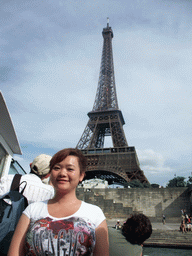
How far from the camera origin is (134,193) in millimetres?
21781

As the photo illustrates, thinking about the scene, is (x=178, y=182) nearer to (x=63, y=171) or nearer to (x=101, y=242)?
(x=101, y=242)

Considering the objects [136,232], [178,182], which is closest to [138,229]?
[136,232]

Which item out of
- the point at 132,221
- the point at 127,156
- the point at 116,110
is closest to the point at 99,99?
the point at 116,110

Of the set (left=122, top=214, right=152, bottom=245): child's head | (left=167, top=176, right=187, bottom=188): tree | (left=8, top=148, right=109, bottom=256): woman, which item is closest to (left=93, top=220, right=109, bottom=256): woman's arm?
(left=8, top=148, right=109, bottom=256): woman

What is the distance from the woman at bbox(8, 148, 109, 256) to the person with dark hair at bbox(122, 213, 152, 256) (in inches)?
29.7

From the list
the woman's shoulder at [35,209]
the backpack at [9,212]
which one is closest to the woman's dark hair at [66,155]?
the woman's shoulder at [35,209]

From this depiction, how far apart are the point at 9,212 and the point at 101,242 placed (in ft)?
2.86

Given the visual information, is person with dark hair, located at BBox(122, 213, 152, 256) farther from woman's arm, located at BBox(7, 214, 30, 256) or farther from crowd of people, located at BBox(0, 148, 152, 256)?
woman's arm, located at BBox(7, 214, 30, 256)

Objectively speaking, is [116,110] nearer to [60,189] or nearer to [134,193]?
[134,193]

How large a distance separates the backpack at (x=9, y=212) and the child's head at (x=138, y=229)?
111 cm

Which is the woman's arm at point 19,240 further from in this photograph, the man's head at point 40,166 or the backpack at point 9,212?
the man's head at point 40,166

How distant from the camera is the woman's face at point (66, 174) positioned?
1.24 m

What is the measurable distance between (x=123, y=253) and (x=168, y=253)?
28.6 feet

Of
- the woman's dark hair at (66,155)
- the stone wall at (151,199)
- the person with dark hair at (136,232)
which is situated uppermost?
the woman's dark hair at (66,155)
